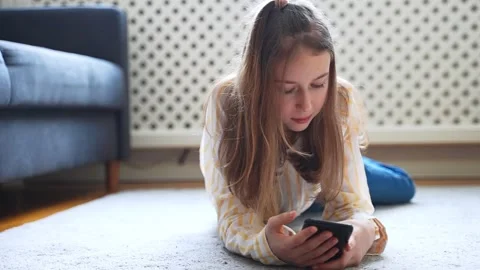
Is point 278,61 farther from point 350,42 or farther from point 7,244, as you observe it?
point 350,42

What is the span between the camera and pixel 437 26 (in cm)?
203

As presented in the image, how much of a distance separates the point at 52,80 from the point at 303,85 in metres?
0.73

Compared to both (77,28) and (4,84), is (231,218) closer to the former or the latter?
(4,84)

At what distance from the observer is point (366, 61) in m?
2.05

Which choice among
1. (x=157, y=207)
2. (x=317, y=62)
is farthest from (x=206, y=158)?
(x=157, y=207)

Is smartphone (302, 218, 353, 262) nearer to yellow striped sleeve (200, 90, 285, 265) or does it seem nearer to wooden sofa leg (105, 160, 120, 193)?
yellow striped sleeve (200, 90, 285, 265)

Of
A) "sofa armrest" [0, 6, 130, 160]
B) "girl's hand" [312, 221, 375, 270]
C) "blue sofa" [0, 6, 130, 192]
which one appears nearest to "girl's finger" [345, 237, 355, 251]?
"girl's hand" [312, 221, 375, 270]

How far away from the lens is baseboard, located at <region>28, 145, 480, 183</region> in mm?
2107

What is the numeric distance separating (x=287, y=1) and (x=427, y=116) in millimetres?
1297

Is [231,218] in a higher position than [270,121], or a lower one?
lower

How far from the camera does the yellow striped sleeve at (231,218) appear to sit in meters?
0.82

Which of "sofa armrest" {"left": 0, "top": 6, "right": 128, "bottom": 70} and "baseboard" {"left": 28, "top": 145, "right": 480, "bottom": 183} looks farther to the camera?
"baseboard" {"left": 28, "top": 145, "right": 480, "bottom": 183}

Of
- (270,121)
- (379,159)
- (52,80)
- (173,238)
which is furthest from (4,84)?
(379,159)

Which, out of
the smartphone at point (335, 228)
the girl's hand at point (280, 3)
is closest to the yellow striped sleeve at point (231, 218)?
the smartphone at point (335, 228)
